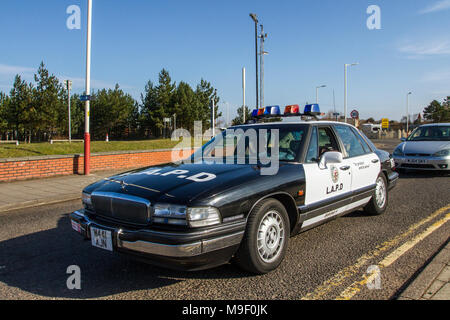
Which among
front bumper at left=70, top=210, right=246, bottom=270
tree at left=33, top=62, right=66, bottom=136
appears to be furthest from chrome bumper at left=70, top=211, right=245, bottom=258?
tree at left=33, top=62, right=66, bottom=136

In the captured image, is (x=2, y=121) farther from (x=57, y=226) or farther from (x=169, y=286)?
(x=169, y=286)

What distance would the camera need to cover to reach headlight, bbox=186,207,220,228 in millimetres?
2816

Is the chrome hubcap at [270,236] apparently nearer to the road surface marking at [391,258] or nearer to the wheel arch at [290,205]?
the wheel arch at [290,205]

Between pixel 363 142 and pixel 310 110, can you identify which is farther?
pixel 363 142

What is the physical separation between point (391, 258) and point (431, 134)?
9.09 m

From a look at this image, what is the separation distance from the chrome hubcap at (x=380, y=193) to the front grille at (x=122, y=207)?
399cm

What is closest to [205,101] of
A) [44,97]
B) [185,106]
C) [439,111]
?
[185,106]

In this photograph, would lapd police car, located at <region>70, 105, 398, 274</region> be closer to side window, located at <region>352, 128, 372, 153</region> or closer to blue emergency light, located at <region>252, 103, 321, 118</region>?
blue emergency light, located at <region>252, 103, 321, 118</region>

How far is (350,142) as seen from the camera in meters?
5.08

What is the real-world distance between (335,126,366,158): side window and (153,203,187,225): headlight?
2.96 meters

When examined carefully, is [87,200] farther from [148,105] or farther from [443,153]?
[148,105]

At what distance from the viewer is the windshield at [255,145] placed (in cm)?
412

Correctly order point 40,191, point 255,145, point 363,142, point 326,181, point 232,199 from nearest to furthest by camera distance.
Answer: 1. point 232,199
2. point 326,181
3. point 255,145
4. point 363,142
5. point 40,191

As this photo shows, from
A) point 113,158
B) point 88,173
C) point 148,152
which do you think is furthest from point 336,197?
point 148,152
